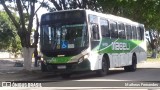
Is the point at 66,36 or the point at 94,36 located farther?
the point at 94,36

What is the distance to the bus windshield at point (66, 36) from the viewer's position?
700 inches

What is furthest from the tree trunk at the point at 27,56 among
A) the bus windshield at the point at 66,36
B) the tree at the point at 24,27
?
the bus windshield at the point at 66,36

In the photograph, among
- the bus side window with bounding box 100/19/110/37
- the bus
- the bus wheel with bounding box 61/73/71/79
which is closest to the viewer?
the bus

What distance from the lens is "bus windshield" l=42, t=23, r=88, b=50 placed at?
17781 millimetres

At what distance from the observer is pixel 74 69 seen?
17.7 metres

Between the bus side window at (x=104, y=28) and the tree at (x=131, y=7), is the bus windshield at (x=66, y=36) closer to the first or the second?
the bus side window at (x=104, y=28)

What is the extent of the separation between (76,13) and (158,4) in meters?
11.9

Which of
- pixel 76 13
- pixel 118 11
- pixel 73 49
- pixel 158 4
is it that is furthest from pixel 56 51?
pixel 118 11

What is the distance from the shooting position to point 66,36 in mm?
17938

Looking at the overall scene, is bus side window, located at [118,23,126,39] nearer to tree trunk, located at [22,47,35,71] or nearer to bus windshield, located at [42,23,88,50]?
bus windshield, located at [42,23,88,50]

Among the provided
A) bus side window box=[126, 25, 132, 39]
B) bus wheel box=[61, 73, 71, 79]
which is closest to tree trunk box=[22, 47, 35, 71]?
bus wheel box=[61, 73, 71, 79]

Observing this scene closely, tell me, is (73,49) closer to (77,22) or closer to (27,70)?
(77,22)

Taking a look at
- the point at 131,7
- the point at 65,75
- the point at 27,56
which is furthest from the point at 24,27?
the point at 131,7

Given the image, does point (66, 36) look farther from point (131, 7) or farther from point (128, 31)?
point (131, 7)
